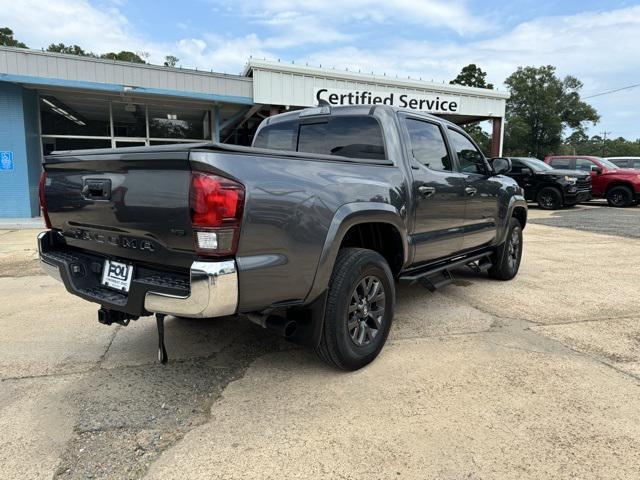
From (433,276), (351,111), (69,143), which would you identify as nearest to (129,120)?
(69,143)

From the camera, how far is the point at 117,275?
278cm

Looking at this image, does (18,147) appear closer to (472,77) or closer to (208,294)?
(208,294)

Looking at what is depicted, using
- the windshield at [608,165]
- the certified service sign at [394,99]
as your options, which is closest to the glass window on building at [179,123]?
the certified service sign at [394,99]

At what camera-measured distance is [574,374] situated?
10.3 ft

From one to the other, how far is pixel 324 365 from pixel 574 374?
172cm

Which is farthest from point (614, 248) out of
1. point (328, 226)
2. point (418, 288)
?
point (328, 226)

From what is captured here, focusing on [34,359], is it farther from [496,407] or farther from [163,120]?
[163,120]

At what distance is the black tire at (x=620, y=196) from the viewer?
16.2 m

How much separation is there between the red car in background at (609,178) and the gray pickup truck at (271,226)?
15144 millimetres

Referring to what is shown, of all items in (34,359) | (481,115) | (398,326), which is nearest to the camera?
(34,359)

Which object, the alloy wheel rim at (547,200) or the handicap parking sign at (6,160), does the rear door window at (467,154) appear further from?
the alloy wheel rim at (547,200)

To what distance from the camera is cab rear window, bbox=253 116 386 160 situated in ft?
12.0

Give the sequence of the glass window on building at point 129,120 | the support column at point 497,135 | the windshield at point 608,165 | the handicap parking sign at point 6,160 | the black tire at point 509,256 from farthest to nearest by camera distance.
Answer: the support column at point 497,135
the windshield at point 608,165
the glass window on building at point 129,120
the handicap parking sign at point 6,160
the black tire at point 509,256

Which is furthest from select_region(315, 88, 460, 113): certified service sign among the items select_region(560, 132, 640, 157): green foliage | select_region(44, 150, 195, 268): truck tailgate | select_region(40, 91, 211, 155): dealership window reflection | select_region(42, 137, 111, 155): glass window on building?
select_region(560, 132, 640, 157): green foliage
